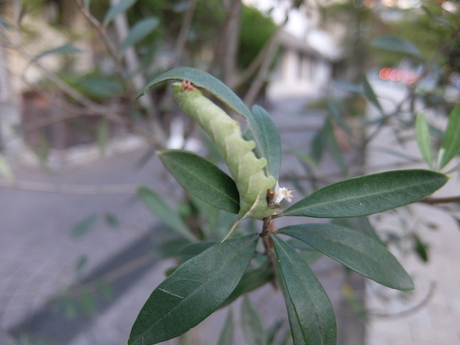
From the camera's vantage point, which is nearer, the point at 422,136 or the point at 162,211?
the point at 422,136

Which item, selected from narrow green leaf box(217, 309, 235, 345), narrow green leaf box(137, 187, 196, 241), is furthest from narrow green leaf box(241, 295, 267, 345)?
narrow green leaf box(137, 187, 196, 241)

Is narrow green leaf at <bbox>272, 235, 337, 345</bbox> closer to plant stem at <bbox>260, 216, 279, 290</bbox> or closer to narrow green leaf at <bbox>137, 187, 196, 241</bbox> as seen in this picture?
plant stem at <bbox>260, 216, 279, 290</bbox>

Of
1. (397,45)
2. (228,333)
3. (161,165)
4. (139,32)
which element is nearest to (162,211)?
(228,333)

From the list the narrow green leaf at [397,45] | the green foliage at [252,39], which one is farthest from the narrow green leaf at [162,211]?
the green foliage at [252,39]

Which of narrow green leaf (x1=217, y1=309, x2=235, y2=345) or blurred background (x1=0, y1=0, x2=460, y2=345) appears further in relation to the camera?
blurred background (x1=0, y1=0, x2=460, y2=345)

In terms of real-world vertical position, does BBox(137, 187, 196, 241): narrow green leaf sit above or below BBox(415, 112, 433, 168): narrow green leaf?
above

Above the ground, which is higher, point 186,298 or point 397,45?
point 397,45

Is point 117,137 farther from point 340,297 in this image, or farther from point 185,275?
point 185,275

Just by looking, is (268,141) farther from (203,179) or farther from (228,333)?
(228,333)

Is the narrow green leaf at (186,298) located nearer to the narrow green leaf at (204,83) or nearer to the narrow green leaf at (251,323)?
the narrow green leaf at (204,83)
